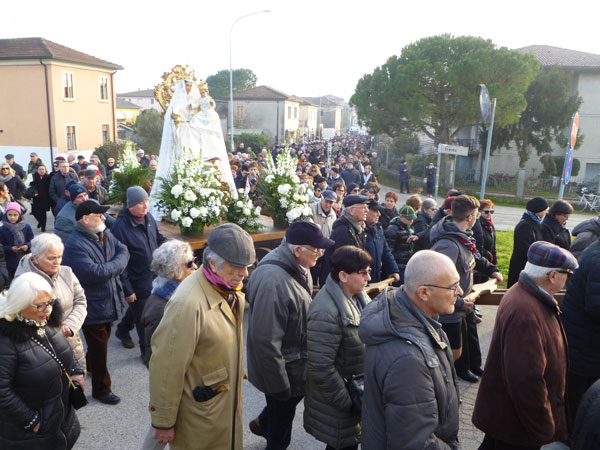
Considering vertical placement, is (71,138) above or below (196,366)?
above

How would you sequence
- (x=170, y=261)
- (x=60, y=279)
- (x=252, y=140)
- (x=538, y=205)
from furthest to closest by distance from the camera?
(x=252, y=140), (x=538, y=205), (x=60, y=279), (x=170, y=261)

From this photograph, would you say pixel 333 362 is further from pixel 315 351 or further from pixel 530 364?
pixel 530 364

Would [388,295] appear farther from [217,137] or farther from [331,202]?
[217,137]

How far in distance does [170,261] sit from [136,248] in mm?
1945

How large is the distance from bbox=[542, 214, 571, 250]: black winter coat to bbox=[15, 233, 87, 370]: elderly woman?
5.95 m

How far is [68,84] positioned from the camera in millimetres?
30438

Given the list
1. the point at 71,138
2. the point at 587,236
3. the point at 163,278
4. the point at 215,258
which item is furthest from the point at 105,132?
the point at 215,258

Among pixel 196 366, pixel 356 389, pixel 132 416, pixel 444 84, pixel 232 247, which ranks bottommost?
pixel 132 416

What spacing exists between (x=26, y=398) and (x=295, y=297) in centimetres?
176

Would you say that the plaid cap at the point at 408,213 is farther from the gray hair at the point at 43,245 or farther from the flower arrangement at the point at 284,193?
the gray hair at the point at 43,245

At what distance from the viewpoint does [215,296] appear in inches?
107

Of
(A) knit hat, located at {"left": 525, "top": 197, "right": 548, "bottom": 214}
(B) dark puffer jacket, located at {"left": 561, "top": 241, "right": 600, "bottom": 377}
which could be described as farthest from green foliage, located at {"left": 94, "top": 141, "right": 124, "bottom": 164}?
(B) dark puffer jacket, located at {"left": 561, "top": 241, "right": 600, "bottom": 377}

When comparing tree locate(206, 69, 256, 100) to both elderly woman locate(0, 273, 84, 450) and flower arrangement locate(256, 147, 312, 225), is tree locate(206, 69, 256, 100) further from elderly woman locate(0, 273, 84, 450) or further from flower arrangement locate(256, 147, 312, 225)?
elderly woman locate(0, 273, 84, 450)

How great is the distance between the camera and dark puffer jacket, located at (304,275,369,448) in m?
2.96
